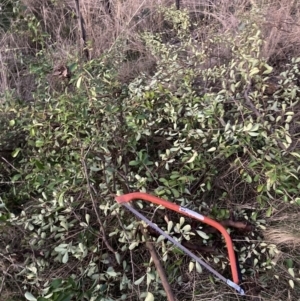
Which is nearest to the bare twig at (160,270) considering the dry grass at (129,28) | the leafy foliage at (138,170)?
the leafy foliage at (138,170)

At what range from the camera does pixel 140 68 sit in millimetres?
2346

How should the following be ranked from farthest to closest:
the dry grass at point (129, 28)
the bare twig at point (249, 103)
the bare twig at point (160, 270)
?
the dry grass at point (129, 28) → the bare twig at point (249, 103) → the bare twig at point (160, 270)

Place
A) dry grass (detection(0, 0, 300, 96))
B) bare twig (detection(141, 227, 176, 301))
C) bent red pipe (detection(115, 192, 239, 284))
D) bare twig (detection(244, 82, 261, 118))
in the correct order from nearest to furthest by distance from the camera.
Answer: bare twig (detection(141, 227, 176, 301)), bent red pipe (detection(115, 192, 239, 284)), bare twig (detection(244, 82, 261, 118)), dry grass (detection(0, 0, 300, 96))

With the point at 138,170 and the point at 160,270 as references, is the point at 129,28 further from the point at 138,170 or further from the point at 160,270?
the point at 160,270

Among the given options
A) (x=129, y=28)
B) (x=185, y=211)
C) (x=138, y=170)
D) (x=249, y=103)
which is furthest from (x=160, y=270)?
(x=129, y=28)

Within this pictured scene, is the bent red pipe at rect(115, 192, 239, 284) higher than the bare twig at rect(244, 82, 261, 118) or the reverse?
the reverse

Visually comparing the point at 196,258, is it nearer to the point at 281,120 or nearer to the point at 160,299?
the point at 160,299

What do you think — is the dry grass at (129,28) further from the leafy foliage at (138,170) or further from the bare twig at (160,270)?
the bare twig at (160,270)

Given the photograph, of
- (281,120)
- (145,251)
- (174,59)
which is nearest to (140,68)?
(174,59)

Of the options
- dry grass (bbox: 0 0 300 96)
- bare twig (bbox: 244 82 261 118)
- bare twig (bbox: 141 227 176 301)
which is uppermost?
dry grass (bbox: 0 0 300 96)

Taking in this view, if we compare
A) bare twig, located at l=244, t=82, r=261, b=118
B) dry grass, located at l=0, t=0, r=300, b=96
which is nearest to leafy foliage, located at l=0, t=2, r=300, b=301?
bare twig, located at l=244, t=82, r=261, b=118

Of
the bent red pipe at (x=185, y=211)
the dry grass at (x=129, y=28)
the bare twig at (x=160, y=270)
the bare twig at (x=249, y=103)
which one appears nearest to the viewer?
the bare twig at (x=160, y=270)

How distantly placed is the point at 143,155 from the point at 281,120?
0.60 m

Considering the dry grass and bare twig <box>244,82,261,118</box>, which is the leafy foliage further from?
the dry grass
